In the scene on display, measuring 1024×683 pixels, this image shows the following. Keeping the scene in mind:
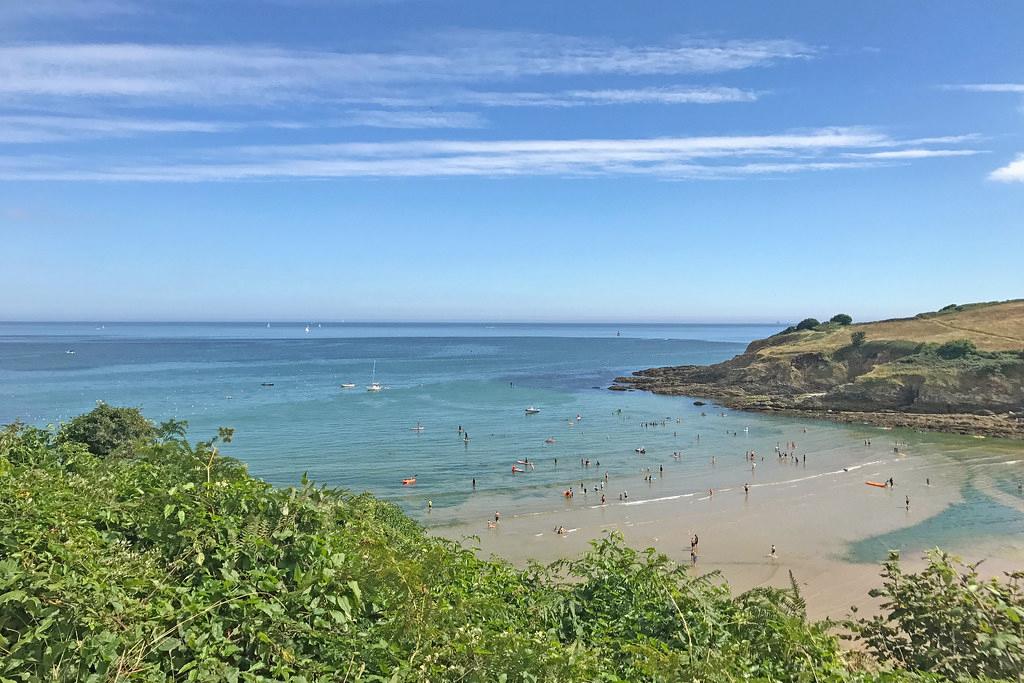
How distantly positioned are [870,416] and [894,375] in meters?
7.59

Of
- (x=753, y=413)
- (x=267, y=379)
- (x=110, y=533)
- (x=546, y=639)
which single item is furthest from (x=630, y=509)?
(x=267, y=379)

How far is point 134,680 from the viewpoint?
4.16 m

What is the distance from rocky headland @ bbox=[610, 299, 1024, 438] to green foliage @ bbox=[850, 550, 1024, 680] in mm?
53450

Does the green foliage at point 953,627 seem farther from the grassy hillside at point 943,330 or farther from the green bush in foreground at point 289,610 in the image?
the grassy hillside at point 943,330

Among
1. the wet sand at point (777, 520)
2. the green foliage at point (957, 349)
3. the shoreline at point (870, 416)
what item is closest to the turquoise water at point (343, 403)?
the wet sand at point (777, 520)

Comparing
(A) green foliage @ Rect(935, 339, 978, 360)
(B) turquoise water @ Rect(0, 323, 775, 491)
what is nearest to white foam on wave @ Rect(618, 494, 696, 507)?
(B) turquoise water @ Rect(0, 323, 775, 491)

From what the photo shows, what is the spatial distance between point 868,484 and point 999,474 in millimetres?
9248

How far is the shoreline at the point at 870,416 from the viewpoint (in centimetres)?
5159

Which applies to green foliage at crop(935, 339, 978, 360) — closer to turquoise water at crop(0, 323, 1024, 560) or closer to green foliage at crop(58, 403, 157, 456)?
turquoise water at crop(0, 323, 1024, 560)

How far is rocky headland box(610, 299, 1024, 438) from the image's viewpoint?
2243 inches

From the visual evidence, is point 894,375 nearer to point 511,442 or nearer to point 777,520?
point 777,520

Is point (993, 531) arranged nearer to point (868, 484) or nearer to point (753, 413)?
point (868, 484)

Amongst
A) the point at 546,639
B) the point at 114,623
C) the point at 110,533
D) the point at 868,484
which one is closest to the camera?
the point at 114,623

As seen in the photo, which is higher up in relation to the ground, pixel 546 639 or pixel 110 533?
pixel 110 533
